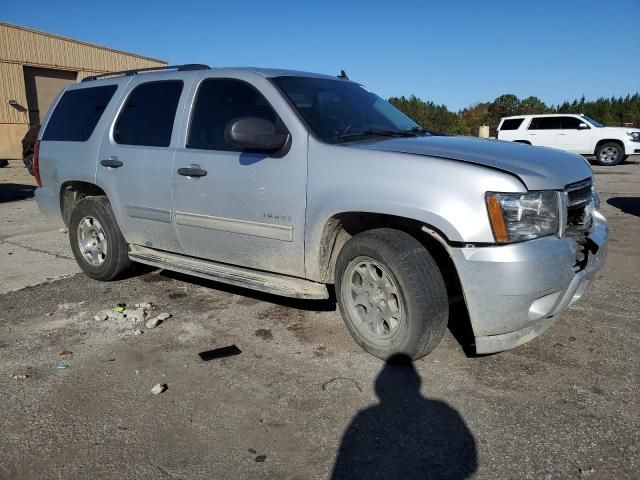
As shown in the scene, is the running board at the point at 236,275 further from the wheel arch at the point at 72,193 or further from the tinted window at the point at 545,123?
the tinted window at the point at 545,123

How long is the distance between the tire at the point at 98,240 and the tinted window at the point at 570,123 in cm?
1862

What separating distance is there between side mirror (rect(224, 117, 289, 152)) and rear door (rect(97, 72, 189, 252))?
0.95 metres

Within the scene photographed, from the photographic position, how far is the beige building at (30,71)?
81.3 feet

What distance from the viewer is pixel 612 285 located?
4914 mm

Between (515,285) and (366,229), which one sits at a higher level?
(366,229)

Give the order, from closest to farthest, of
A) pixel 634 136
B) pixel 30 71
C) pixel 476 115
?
1. pixel 634 136
2. pixel 30 71
3. pixel 476 115

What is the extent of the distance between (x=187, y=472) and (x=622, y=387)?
243cm

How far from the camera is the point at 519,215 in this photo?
285cm

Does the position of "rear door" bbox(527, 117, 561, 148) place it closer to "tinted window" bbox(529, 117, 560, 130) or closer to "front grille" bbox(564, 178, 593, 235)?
"tinted window" bbox(529, 117, 560, 130)

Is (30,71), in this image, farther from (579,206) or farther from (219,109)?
(579,206)

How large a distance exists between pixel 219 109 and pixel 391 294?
→ 1.97 metres

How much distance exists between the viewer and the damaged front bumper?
2834 mm

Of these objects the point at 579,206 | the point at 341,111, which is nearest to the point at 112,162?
the point at 341,111

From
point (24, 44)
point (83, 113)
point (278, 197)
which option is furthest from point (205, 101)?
point (24, 44)
